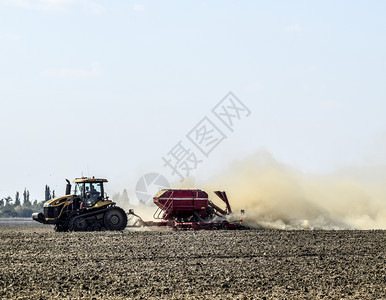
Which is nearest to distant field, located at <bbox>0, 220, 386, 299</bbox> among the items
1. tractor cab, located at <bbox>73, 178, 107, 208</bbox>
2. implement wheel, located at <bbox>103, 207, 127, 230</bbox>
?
implement wheel, located at <bbox>103, 207, 127, 230</bbox>

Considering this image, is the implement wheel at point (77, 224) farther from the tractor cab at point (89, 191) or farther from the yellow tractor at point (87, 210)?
the tractor cab at point (89, 191)

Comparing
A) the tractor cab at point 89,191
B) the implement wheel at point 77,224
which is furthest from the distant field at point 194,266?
the tractor cab at point 89,191

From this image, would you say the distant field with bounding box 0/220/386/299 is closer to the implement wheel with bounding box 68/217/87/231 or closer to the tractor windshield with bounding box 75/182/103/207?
the implement wheel with bounding box 68/217/87/231

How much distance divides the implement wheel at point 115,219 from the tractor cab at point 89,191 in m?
1.00

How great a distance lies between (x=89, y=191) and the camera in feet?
117

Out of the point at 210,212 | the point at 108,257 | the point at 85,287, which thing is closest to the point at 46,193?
the point at 210,212

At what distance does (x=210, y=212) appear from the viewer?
3762 cm

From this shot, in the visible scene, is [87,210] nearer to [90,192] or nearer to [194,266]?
[90,192]

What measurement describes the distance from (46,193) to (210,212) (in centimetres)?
5300

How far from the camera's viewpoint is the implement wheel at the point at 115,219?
3553 centimetres

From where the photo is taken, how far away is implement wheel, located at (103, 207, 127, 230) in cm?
3553

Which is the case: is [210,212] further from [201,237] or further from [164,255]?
[164,255]

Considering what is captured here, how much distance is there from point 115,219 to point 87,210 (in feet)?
5.46

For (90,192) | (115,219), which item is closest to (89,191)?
(90,192)
